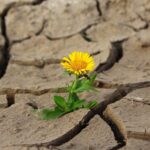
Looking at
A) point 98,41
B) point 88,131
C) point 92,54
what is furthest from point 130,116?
point 98,41

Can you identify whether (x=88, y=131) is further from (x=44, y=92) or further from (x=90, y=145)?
(x=44, y=92)

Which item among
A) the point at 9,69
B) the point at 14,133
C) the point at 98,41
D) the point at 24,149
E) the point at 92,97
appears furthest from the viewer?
the point at 98,41

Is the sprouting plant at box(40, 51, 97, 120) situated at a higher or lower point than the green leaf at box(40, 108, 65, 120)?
higher

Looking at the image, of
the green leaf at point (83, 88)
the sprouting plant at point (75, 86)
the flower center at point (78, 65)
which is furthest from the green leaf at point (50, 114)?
the flower center at point (78, 65)

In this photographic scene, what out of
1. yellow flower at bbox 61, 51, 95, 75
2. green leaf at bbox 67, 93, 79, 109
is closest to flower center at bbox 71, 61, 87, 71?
yellow flower at bbox 61, 51, 95, 75

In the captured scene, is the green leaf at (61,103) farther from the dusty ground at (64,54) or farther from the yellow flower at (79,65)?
the yellow flower at (79,65)

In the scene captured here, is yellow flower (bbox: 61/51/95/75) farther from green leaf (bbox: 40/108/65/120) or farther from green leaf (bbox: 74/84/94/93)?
green leaf (bbox: 40/108/65/120)

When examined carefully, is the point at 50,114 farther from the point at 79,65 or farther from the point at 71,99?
the point at 79,65

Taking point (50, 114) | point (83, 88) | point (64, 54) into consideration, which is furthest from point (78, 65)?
point (64, 54)
